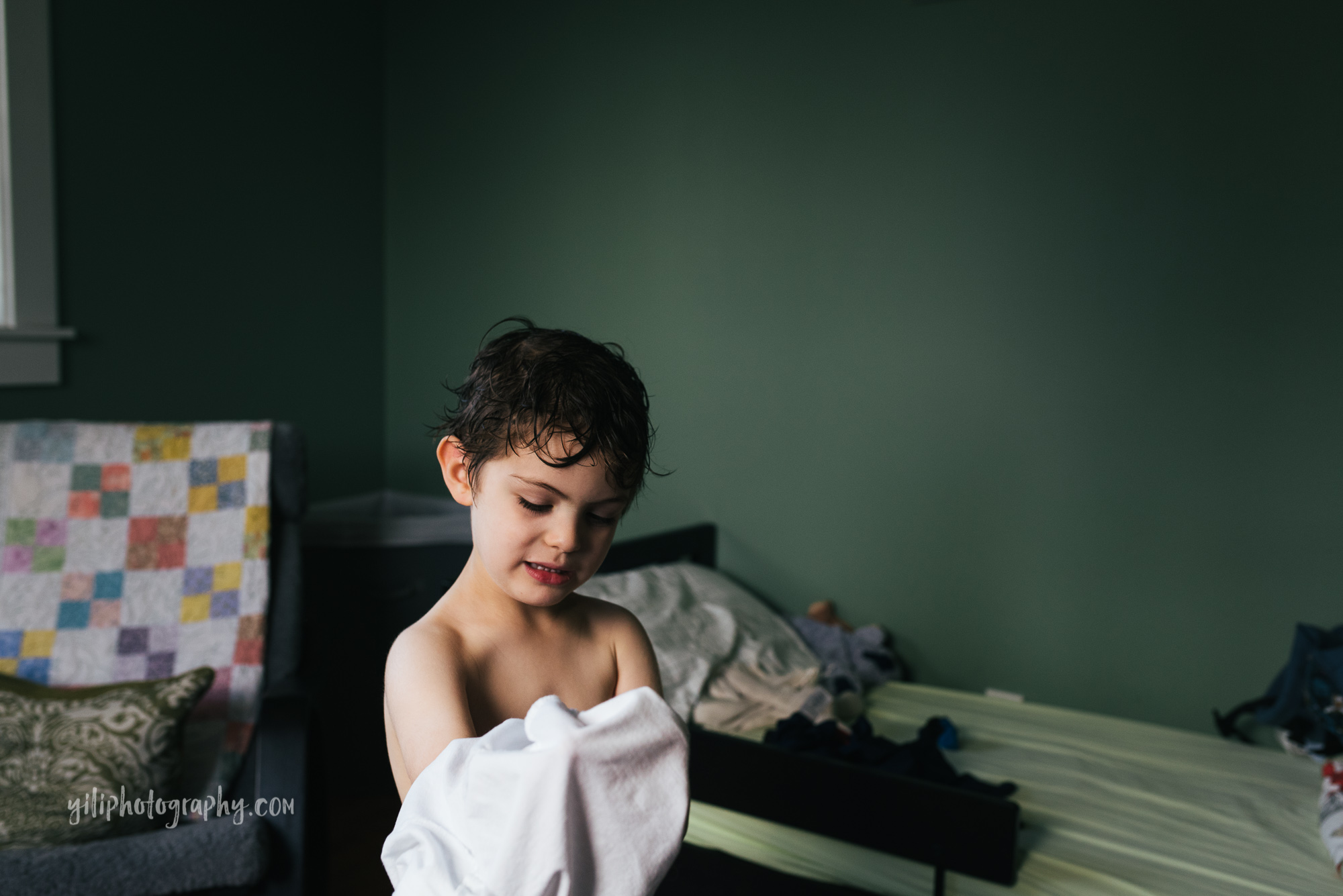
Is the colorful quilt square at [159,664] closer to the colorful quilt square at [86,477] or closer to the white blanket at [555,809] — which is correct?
the colorful quilt square at [86,477]

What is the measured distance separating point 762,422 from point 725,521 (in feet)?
0.97

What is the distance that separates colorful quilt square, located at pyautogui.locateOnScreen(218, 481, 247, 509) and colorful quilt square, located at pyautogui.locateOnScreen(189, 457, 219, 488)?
0.02m

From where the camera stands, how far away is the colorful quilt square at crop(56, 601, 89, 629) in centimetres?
156

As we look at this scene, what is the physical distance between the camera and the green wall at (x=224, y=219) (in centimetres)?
202

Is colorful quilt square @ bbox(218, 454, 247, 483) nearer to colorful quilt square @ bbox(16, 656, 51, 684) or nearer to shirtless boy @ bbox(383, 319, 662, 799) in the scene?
colorful quilt square @ bbox(16, 656, 51, 684)

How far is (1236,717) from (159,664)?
2.15 meters

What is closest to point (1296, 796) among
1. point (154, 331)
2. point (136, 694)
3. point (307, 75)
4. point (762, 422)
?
point (762, 422)

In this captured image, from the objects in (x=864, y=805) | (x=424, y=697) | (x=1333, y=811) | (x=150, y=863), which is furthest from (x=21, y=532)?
(x=1333, y=811)

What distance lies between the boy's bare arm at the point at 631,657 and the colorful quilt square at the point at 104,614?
49.3 inches

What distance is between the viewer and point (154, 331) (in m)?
2.19

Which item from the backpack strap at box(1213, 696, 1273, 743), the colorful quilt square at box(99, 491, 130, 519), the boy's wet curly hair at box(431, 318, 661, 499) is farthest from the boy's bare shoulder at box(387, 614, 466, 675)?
the backpack strap at box(1213, 696, 1273, 743)

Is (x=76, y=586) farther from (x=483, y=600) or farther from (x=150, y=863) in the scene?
(x=483, y=600)

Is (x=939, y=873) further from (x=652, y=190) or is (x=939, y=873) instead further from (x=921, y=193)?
(x=652, y=190)

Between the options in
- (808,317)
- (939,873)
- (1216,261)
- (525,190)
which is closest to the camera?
(939,873)
